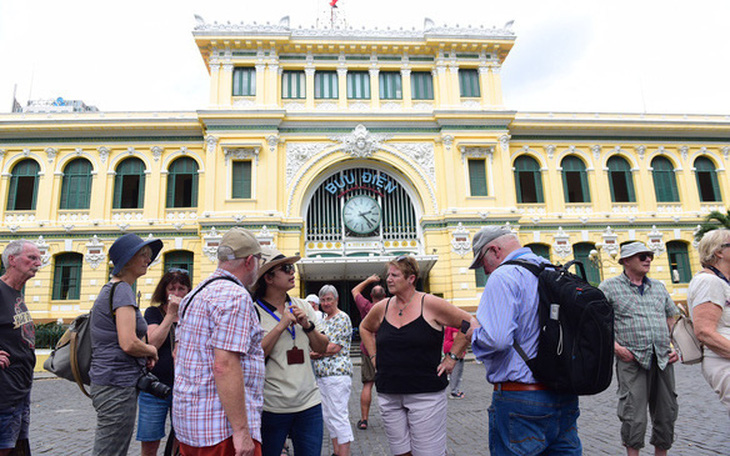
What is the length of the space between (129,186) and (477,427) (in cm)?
2095

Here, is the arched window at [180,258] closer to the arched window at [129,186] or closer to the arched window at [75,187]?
the arched window at [129,186]

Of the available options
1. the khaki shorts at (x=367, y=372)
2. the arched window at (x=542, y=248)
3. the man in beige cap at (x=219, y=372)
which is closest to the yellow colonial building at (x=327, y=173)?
the arched window at (x=542, y=248)

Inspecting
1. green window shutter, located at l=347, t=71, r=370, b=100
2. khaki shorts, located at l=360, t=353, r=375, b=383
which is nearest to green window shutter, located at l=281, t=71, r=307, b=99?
green window shutter, located at l=347, t=71, r=370, b=100

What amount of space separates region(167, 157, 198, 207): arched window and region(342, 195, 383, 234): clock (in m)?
7.42

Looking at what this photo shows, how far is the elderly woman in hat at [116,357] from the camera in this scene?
360 centimetres

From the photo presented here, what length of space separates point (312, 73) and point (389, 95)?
390 centimetres

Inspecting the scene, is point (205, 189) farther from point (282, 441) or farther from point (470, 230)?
point (282, 441)

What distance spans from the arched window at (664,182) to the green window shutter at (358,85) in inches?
610

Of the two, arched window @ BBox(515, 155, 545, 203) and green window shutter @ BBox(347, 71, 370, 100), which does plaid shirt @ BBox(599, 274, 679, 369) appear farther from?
green window shutter @ BBox(347, 71, 370, 100)

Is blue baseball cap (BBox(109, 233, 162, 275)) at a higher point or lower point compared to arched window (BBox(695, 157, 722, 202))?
lower

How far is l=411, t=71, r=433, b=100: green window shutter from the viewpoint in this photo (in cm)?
2338

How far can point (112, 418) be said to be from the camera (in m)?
3.62

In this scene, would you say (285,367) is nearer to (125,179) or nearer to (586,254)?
(125,179)

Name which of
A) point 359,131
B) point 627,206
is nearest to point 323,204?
point 359,131
